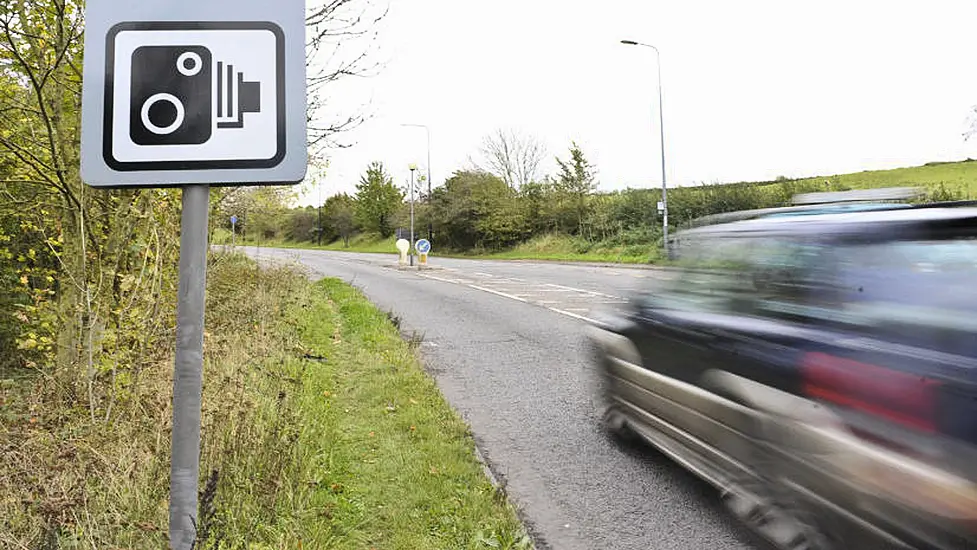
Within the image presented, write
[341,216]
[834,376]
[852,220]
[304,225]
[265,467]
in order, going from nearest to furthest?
[834,376], [852,220], [265,467], [341,216], [304,225]

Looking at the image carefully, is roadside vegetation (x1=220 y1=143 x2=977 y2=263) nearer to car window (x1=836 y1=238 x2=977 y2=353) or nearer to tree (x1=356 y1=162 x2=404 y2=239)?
tree (x1=356 y1=162 x2=404 y2=239)

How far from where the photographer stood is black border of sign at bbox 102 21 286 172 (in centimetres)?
172

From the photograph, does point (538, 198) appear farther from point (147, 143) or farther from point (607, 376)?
point (147, 143)

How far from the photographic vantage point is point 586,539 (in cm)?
358

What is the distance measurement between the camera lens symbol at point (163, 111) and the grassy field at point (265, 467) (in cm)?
150

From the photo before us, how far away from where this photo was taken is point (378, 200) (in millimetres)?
59250

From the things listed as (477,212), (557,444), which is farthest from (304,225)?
(557,444)

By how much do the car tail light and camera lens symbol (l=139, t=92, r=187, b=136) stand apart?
2.64m

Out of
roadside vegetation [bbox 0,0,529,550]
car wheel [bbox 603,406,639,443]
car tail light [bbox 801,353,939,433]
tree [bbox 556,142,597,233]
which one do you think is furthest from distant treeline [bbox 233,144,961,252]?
car tail light [bbox 801,353,939,433]

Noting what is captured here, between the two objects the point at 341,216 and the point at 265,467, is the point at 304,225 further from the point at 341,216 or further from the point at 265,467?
the point at 265,467

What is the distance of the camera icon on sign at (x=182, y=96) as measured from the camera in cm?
173

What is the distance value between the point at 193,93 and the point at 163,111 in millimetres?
90

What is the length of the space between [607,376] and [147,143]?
3.95m

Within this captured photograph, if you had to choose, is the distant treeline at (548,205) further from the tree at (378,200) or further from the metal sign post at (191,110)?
the metal sign post at (191,110)
